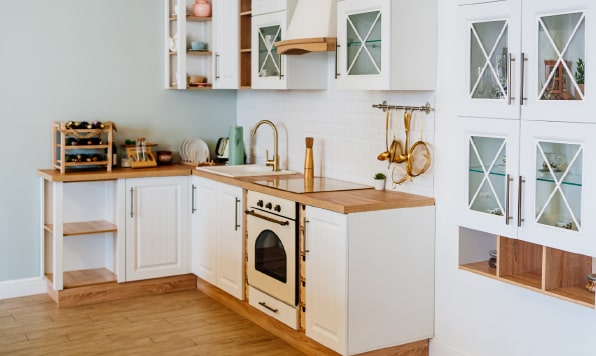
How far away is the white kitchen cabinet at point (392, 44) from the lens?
13.1ft

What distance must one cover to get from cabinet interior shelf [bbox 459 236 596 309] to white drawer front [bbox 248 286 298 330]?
113cm

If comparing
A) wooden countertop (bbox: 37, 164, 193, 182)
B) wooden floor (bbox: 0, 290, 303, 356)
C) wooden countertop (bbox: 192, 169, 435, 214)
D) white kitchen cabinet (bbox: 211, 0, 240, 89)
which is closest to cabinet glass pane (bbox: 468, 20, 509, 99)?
wooden countertop (bbox: 192, 169, 435, 214)

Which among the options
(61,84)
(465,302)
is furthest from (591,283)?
(61,84)

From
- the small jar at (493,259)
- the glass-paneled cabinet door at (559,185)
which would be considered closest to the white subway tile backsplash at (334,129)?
the small jar at (493,259)

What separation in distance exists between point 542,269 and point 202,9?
11.5 ft

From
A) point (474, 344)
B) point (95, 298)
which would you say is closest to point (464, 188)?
point (474, 344)

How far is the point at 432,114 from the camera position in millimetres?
4172

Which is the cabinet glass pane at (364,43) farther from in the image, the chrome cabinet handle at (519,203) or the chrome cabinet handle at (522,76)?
the chrome cabinet handle at (519,203)

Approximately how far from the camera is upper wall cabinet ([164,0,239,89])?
18.6 ft

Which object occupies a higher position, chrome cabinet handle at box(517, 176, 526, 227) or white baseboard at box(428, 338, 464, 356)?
chrome cabinet handle at box(517, 176, 526, 227)

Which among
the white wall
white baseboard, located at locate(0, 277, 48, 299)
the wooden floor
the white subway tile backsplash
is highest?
the white subway tile backsplash

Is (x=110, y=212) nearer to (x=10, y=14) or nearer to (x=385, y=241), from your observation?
(x=10, y=14)

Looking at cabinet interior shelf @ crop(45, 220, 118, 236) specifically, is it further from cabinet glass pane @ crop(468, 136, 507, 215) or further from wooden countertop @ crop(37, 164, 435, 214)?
cabinet glass pane @ crop(468, 136, 507, 215)

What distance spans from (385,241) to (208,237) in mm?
1838
